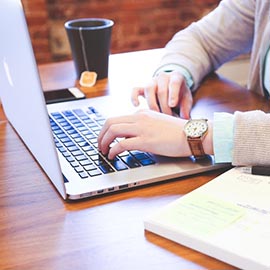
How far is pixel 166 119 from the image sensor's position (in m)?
0.94

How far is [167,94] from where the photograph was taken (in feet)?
3.76

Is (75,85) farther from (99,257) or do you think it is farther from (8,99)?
(99,257)

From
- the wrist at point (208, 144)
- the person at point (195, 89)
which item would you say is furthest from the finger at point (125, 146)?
the wrist at point (208, 144)

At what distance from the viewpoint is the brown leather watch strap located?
894mm

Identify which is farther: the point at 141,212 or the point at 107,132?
the point at 107,132

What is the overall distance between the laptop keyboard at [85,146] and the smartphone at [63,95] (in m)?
0.09

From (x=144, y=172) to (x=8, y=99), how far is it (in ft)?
1.18

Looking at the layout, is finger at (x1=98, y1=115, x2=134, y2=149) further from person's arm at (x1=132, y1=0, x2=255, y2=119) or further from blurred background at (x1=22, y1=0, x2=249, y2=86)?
blurred background at (x1=22, y1=0, x2=249, y2=86)

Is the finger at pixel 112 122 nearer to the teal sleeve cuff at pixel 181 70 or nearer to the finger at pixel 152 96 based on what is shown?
the finger at pixel 152 96

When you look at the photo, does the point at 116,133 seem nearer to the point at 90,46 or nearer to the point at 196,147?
the point at 196,147

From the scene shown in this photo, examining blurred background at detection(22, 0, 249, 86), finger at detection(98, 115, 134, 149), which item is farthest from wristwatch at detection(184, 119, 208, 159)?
blurred background at detection(22, 0, 249, 86)

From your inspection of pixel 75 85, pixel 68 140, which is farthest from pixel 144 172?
Result: pixel 75 85

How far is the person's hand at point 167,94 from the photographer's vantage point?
1.12 metres

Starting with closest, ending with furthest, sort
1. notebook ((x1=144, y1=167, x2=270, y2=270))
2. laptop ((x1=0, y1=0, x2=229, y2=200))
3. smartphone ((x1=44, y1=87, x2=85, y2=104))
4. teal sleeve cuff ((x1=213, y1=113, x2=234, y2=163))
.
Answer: notebook ((x1=144, y1=167, x2=270, y2=270)) → laptop ((x1=0, y1=0, x2=229, y2=200)) → teal sleeve cuff ((x1=213, y1=113, x2=234, y2=163)) → smartphone ((x1=44, y1=87, x2=85, y2=104))
